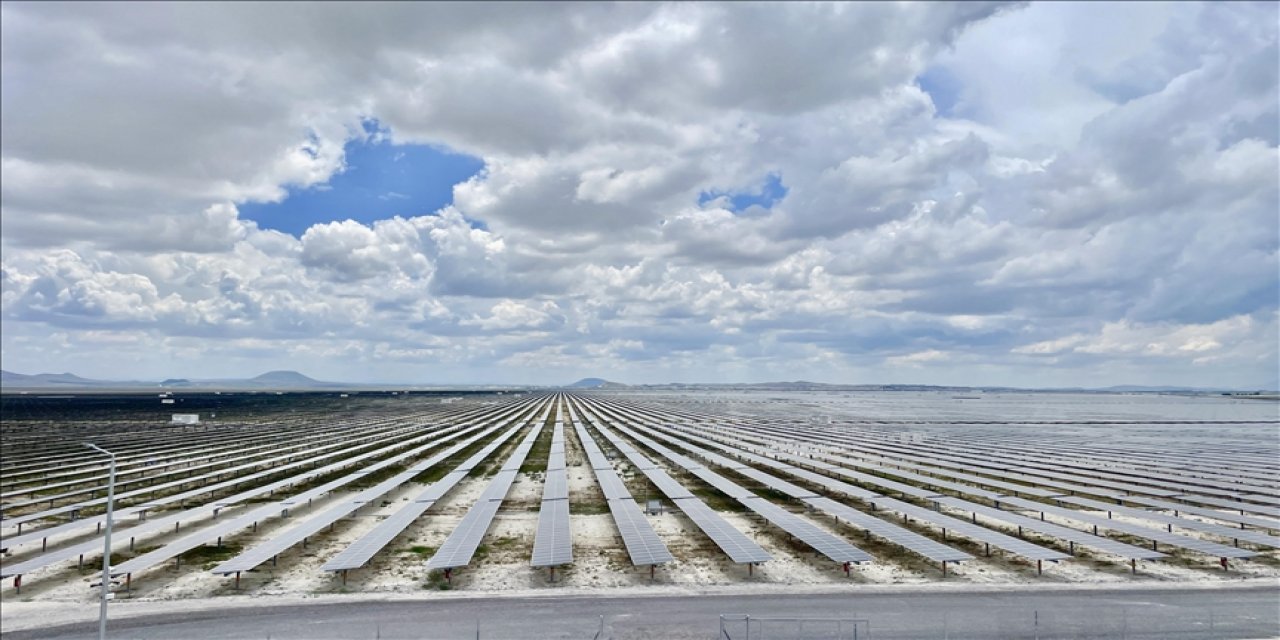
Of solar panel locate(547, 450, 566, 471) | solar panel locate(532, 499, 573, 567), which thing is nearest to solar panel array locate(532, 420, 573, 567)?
solar panel locate(532, 499, 573, 567)

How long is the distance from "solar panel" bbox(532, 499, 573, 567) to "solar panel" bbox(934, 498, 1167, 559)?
24.1 metres

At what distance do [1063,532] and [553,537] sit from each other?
2570 centimetres

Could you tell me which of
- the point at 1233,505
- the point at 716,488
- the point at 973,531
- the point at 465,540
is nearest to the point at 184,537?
the point at 465,540

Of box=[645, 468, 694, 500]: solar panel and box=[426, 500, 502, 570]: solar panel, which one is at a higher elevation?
box=[426, 500, 502, 570]: solar panel

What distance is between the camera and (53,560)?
30281 millimetres

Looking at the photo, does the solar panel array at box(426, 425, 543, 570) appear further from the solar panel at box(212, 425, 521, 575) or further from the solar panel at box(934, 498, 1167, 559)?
the solar panel at box(934, 498, 1167, 559)

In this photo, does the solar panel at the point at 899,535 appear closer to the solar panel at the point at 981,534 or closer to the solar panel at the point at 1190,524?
the solar panel at the point at 981,534

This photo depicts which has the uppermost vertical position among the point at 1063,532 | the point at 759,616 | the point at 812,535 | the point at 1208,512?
the point at 812,535

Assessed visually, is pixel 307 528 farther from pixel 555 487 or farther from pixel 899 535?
pixel 899 535

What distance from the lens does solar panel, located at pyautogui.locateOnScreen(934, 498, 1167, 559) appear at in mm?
30609

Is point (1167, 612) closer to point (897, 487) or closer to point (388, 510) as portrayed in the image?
point (897, 487)

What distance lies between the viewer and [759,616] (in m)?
25.2

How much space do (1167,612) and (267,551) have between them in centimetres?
3706

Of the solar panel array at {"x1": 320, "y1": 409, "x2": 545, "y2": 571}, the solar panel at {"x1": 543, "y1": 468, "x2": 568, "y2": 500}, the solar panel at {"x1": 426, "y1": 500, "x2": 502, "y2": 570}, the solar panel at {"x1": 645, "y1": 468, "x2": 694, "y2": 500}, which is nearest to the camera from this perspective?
the solar panel array at {"x1": 320, "y1": 409, "x2": 545, "y2": 571}
